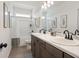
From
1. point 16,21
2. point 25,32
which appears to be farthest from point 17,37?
point 16,21

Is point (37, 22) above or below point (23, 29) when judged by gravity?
above

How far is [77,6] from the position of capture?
2062mm

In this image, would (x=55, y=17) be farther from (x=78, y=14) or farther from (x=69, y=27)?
(x=78, y=14)

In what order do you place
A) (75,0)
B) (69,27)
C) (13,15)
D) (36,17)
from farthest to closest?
1. (36,17)
2. (13,15)
3. (69,27)
4. (75,0)

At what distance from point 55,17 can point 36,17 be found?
220cm

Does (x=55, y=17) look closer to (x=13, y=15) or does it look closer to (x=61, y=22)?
(x=61, y=22)

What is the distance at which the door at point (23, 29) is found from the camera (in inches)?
192

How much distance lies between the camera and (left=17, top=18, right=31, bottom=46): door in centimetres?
487

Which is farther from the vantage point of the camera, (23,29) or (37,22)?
(23,29)

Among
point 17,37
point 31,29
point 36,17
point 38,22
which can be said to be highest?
point 36,17

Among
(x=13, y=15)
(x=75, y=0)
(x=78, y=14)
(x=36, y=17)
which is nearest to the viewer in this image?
(x=78, y=14)

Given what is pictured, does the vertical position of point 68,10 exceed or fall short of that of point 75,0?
it falls short

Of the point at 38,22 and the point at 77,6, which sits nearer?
the point at 77,6

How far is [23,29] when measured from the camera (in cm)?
502
